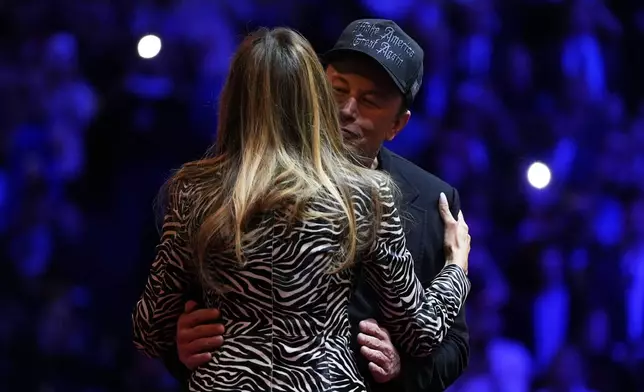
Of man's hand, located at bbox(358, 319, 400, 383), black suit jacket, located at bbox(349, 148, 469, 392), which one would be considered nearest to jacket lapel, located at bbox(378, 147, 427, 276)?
black suit jacket, located at bbox(349, 148, 469, 392)

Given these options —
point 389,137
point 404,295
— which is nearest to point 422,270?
point 389,137

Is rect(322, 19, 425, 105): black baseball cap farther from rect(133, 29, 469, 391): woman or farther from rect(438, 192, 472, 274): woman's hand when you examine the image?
rect(133, 29, 469, 391): woman

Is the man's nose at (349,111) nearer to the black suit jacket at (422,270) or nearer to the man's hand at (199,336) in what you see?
the black suit jacket at (422,270)

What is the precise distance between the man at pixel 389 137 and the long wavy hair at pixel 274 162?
285 millimetres

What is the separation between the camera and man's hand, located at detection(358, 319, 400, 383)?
4.84 ft

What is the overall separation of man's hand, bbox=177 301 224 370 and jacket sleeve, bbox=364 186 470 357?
0.21m

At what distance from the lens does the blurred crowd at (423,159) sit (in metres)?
3.01

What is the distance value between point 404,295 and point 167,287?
321 millimetres

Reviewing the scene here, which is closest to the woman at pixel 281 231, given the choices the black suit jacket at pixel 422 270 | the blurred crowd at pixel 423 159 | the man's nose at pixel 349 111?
the black suit jacket at pixel 422 270

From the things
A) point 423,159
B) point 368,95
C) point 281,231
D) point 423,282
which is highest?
point 368,95

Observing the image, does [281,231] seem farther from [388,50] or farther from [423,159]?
[423,159]

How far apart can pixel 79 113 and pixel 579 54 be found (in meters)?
1.70

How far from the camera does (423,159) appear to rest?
334 cm

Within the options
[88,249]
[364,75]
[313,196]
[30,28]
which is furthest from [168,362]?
[30,28]
